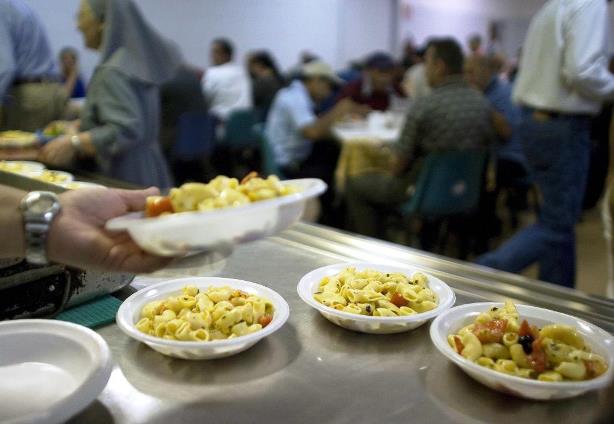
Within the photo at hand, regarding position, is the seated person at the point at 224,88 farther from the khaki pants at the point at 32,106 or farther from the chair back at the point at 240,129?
the khaki pants at the point at 32,106

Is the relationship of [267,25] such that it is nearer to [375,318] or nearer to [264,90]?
[264,90]

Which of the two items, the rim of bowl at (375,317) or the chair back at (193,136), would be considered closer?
→ the rim of bowl at (375,317)

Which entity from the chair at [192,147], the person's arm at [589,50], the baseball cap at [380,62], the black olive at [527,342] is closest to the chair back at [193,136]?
the chair at [192,147]

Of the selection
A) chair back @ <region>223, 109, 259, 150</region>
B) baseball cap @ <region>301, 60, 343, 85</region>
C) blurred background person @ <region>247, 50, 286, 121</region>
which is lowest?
chair back @ <region>223, 109, 259, 150</region>

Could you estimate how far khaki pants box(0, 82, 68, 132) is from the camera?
8.18ft

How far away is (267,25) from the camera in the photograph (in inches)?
307

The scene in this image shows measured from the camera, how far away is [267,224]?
773mm

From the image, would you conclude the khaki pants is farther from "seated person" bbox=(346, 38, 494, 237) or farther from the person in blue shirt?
the person in blue shirt

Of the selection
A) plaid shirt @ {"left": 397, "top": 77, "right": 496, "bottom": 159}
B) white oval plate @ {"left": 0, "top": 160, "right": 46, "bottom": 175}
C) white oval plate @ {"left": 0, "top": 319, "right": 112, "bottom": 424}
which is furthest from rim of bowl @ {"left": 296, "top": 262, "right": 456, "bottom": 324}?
plaid shirt @ {"left": 397, "top": 77, "right": 496, "bottom": 159}

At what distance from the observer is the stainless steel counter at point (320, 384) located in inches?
31.9

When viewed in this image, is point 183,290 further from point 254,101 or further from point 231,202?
Answer: point 254,101

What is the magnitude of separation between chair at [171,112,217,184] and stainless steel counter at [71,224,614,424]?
3.05 meters

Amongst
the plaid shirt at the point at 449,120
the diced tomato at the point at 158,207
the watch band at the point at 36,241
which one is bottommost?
the plaid shirt at the point at 449,120

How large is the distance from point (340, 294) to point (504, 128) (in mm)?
2650
